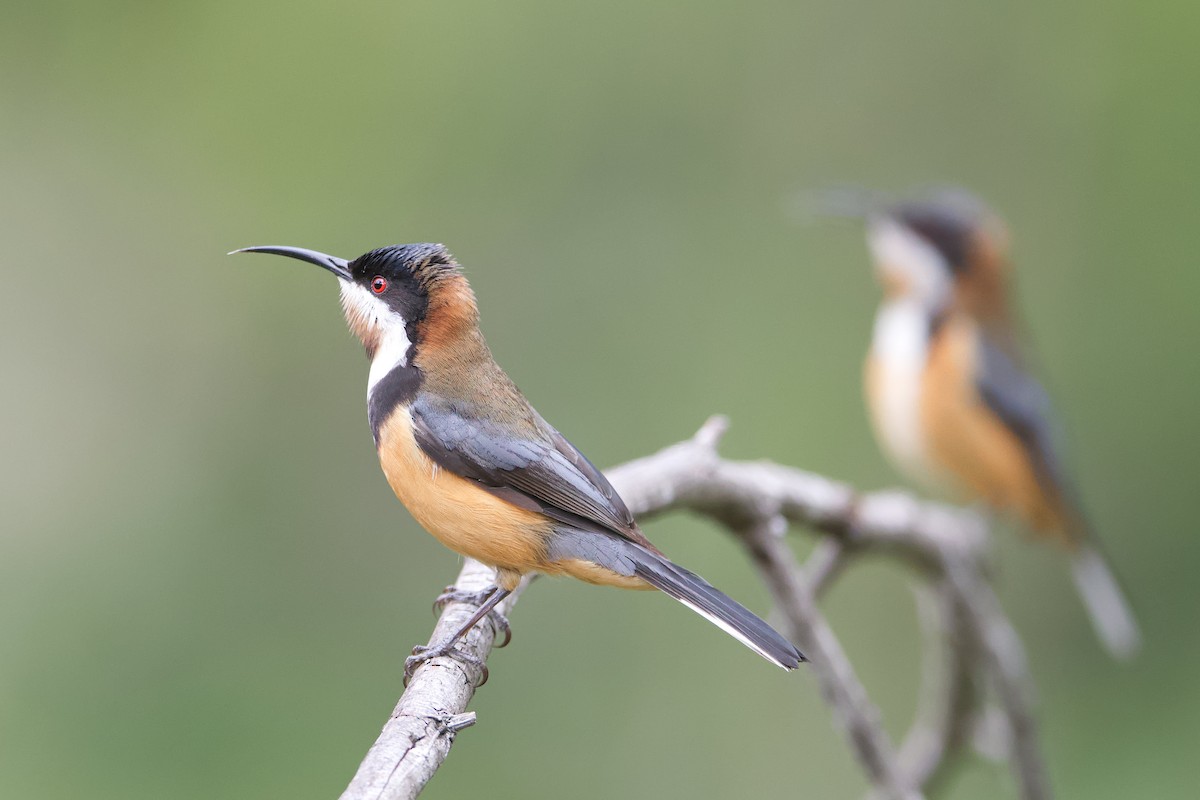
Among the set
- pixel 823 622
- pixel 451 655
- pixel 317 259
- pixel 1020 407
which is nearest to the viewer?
pixel 451 655

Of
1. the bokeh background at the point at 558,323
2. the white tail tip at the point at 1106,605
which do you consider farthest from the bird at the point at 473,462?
the white tail tip at the point at 1106,605

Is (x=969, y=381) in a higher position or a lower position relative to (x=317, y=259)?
higher

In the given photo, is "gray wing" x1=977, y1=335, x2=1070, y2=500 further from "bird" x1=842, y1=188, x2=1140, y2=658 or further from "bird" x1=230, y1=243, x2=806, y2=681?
"bird" x1=230, y1=243, x2=806, y2=681

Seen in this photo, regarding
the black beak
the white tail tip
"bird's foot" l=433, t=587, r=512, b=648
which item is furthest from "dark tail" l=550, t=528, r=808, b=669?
the white tail tip

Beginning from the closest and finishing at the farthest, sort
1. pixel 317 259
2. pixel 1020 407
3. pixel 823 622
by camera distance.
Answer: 1. pixel 317 259
2. pixel 823 622
3. pixel 1020 407

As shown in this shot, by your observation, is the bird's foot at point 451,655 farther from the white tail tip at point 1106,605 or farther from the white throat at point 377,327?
the white tail tip at point 1106,605

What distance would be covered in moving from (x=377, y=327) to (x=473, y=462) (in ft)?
1.66

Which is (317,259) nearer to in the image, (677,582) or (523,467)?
(523,467)

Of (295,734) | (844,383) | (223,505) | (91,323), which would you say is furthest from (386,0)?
(295,734)

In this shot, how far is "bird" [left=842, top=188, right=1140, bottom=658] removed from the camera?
233 inches

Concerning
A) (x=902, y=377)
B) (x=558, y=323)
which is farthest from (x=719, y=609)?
(x=558, y=323)

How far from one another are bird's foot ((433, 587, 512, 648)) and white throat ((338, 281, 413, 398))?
50cm

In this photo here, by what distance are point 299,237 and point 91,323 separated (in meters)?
1.09

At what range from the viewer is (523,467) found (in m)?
2.77
